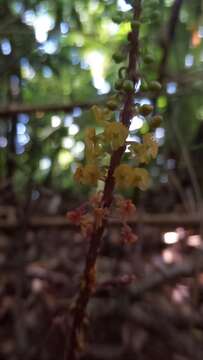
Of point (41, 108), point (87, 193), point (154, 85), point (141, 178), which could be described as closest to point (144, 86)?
point (154, 85)

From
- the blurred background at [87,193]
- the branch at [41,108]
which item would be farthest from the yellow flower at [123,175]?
the branch at [41,108]

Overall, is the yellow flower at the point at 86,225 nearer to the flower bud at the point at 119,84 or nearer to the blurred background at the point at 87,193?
the flower bud at the point at 119,84

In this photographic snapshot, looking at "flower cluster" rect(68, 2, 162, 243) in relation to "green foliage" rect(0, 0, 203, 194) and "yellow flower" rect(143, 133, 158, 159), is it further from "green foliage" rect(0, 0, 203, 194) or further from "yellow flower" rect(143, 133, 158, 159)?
"green foliage" rect(0, 0, 203, 194)

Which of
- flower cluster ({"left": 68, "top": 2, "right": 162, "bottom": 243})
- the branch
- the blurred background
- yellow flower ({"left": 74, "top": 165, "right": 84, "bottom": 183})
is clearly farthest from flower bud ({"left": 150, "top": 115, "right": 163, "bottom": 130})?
the branch

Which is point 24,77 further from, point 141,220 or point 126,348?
point 126,348

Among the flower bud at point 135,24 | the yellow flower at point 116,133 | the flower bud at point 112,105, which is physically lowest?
the yellow flower at point 116,133

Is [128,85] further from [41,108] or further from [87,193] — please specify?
[87,193]
